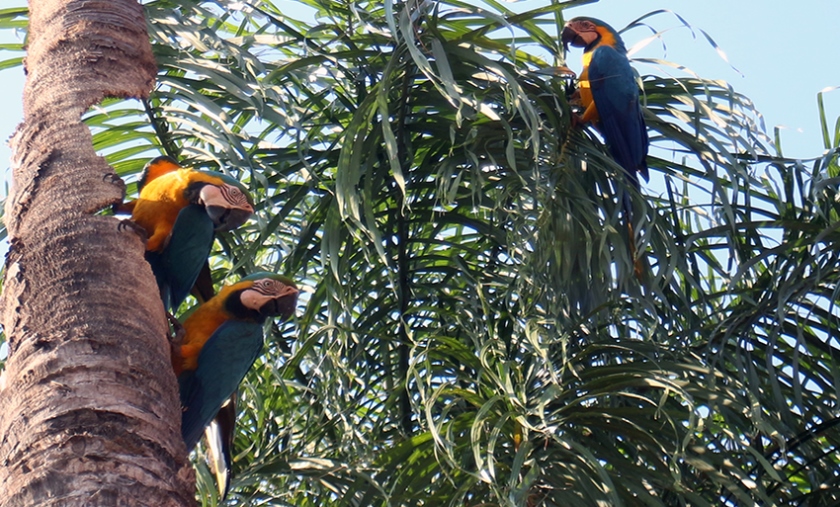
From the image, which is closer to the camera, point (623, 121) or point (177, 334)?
point (177, 334)

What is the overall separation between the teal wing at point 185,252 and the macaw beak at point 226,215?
0.08ft

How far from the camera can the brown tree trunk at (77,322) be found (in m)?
0.82

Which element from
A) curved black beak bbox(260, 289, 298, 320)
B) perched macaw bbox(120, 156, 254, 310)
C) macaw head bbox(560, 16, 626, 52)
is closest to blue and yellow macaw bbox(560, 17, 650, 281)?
macaw head bbox(560, 16, 626, 52)

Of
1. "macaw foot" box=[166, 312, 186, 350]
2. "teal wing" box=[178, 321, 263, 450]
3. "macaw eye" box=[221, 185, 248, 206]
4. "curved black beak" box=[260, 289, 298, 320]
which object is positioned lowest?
"teal wing" box=[178, 321, 263, 450]

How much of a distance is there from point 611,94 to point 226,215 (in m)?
1.08

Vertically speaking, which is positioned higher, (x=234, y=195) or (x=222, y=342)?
(x=234, y=195)

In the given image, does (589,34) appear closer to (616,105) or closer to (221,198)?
(616,105)

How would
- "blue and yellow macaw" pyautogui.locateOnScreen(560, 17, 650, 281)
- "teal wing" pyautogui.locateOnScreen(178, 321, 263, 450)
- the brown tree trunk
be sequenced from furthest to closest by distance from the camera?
"blue and yellow macaw" pyautogui.locateOnScreen(560, 17, 650, 281)
"teal wing" pyautogui.locateOnScreen(178, 321, 263, 450)
the brown tree trunk

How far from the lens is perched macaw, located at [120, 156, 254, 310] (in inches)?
57.6

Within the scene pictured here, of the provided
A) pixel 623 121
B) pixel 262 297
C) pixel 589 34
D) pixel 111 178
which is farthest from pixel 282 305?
pixel 589 34

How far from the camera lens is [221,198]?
56.6 inches

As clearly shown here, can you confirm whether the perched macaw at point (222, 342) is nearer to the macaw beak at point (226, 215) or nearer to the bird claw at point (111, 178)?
the macaw beak at point (226, 215)

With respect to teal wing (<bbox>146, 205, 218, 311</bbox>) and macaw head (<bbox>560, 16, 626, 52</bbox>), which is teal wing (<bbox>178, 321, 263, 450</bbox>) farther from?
macaw head (<bbox>560, 16, 626, 52</bbox>)

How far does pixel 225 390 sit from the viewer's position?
4.70 feet
